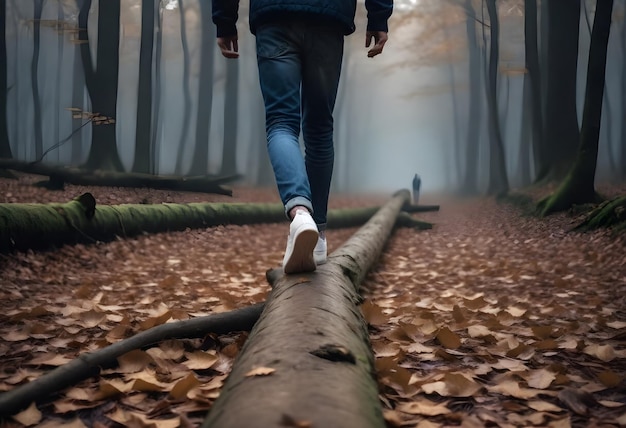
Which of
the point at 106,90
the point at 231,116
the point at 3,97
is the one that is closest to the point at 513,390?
the point at 106,90

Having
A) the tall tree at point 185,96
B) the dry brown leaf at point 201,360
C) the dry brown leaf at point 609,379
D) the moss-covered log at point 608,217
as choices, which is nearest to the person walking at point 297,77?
the dry brown leaf at point 201,360

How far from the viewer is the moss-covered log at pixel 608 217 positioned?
170 inches

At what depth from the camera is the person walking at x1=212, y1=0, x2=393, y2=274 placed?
189cm

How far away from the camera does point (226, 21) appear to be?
220cm

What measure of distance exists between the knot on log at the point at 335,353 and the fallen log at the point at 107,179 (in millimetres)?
5625

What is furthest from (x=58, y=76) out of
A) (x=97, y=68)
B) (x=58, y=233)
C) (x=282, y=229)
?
(x=58, y=233)

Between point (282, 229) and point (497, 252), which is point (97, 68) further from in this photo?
point (497, 252)

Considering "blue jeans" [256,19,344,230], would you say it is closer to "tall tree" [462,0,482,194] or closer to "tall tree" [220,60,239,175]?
"tall tree" [220,60,239,175]

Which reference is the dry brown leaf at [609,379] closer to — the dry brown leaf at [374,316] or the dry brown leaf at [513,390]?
the dry brown leaf at [513,390]

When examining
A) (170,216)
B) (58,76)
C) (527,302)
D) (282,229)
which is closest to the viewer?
(527,302)

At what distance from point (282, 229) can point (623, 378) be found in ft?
20.0

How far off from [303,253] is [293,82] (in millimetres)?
785

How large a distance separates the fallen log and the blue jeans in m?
4.78

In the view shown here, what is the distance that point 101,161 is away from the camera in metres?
7.48
